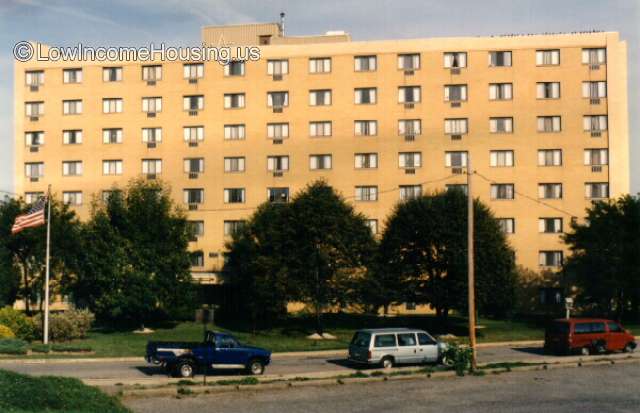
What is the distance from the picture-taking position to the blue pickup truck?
101 ft

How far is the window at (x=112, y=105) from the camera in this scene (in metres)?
75.1

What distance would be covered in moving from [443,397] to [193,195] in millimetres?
51397

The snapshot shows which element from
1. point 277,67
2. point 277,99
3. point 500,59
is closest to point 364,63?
Result: point 277,67

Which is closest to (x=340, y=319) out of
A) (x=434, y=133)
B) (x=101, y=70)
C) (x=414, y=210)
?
(x=414, y=210)

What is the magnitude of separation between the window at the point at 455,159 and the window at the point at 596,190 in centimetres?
1161

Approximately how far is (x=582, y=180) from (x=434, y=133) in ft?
47.3

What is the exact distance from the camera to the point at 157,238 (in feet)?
189

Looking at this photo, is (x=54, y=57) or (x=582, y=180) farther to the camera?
(x=54, y=57)

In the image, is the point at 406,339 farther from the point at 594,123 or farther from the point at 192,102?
the point at 192,102

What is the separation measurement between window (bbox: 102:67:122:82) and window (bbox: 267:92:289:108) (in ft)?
49.5

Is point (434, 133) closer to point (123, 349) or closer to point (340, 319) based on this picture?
point (340, 319)

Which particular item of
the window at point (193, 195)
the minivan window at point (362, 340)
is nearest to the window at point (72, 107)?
the window at point (193, 195)

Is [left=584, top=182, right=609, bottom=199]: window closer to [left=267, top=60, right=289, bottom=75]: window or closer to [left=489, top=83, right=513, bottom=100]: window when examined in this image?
[left=489, top=83, right=513, bottom=100]: window

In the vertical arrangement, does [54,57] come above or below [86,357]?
above
